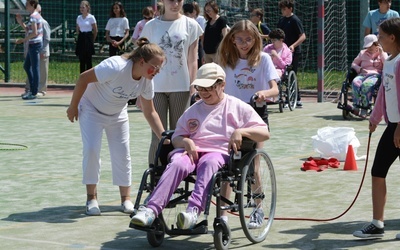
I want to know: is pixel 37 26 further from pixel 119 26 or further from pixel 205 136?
pixel 205 136

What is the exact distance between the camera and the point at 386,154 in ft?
23.7

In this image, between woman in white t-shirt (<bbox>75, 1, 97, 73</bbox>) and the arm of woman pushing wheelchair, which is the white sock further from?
woman in white t-shirt (<bbox>75, 1, 97, 73</bbox>)

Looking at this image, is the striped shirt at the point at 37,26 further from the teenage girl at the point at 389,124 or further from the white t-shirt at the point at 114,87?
the teenage girl at the point at 389,124

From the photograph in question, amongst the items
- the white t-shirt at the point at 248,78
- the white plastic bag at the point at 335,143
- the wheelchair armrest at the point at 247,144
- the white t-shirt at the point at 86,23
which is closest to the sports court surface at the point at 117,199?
the white plastic bag at the point at 335,143

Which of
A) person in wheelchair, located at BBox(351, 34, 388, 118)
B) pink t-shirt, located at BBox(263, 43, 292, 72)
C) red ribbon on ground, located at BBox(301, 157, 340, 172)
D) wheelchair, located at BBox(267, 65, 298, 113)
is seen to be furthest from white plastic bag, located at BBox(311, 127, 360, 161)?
pink t-shirt, located at BBox(263, 43, 292, 72)

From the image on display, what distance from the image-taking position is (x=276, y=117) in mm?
16078

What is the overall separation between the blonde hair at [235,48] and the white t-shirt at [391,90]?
109cm

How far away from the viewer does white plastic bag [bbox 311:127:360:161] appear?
36.0 ft

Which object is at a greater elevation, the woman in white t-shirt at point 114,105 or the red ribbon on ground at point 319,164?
the woman in white t-shirt at point 114,105

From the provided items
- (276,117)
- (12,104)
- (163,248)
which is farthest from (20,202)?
(12,104)

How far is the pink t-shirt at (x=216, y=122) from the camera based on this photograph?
702 centimetres

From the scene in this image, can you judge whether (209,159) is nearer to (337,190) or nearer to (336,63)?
(337,190)

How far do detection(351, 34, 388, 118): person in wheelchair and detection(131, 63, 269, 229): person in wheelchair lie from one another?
809cm

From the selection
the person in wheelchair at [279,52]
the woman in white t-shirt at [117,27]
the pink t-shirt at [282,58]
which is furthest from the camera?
the woman in white t-shirt at [117,27]
